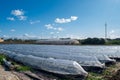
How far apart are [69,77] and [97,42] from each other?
2425 inches

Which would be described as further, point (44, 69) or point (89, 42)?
point (89, 42)

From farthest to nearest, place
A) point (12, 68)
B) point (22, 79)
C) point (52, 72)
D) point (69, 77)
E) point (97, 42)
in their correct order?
point (97, 42) → point (12, 68) → point (52, 72) → point (69, 77) → point (22, 79)

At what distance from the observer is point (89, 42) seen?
73.2 m

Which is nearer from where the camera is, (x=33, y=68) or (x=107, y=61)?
(x=33, y=68)

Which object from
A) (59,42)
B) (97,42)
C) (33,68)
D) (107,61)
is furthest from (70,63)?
(59,42)

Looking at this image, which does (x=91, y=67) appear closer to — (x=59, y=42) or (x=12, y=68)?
(x=12, y=68)

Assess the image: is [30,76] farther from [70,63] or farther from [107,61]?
[107,61]

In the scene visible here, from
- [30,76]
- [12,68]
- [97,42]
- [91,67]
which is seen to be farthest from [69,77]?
[97,42]

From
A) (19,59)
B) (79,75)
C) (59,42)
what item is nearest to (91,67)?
(79,75)

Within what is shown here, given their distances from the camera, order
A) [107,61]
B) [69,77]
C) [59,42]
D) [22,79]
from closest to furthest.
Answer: [22,79] < [69,77] < [107,61] < [59,42]

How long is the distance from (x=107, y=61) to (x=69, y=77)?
30.1 feet

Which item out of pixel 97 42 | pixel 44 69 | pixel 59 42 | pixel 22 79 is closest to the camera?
pixel 22 79

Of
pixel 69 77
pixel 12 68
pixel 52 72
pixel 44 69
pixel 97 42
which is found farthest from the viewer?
pixel 97 42

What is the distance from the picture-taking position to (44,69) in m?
14.2
